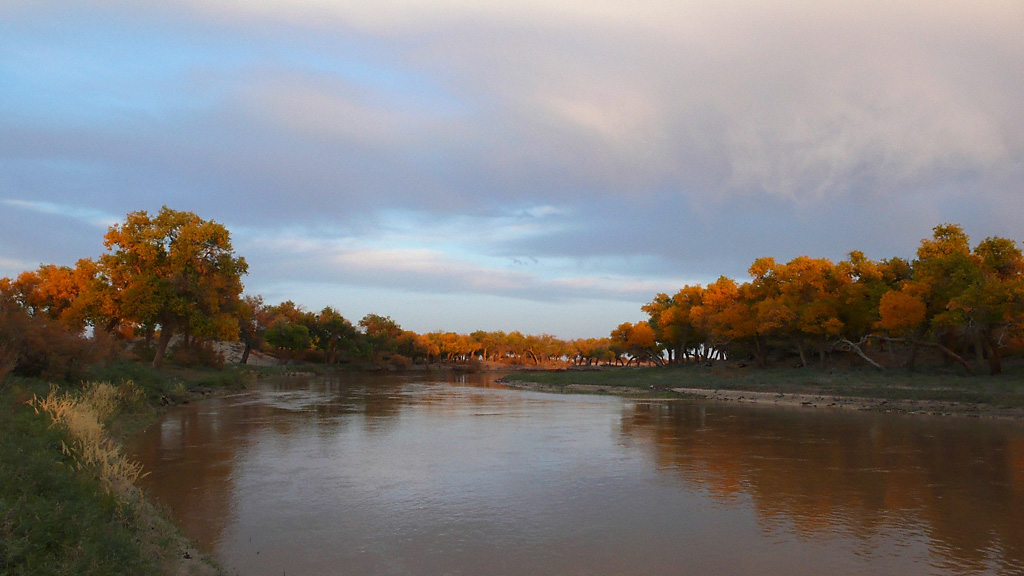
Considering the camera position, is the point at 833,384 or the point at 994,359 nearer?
the point at 994,359

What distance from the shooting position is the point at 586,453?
61.8 ft

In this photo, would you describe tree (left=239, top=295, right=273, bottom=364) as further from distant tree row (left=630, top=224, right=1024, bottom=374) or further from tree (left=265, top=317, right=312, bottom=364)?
distant tree row (left=630, top=224, right=1024, bottom=374)

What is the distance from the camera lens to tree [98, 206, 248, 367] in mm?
42281

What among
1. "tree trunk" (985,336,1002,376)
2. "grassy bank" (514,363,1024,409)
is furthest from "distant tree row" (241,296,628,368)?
"tree trunk" (985,336,1002,376)

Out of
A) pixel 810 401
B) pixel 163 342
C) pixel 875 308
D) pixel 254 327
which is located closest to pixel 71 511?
pixel 810 401

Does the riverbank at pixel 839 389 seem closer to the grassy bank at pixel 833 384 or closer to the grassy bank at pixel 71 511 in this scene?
the grassy bank at pixel 833 384

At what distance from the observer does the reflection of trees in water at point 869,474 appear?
10766 mm

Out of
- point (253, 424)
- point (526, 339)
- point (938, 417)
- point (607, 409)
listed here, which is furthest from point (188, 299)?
point (526, 339)

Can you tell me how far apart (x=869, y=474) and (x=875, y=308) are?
37852mm

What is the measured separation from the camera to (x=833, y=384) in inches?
1646

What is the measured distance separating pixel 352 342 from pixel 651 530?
10067cm

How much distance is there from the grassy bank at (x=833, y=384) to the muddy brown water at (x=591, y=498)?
9223mm

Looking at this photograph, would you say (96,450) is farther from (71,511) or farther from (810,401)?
(810,401)

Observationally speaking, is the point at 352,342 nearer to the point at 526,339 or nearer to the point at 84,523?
the point at 526,339
